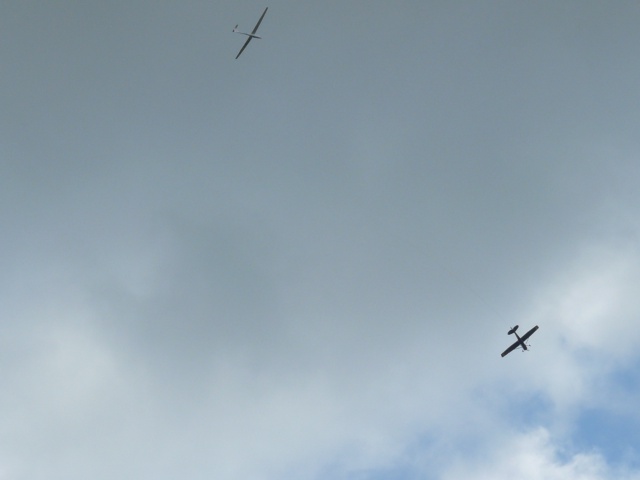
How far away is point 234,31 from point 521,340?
450ft

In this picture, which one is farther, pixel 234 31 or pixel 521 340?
pixel 234 31

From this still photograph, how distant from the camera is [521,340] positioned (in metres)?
143

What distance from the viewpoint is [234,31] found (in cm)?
16112

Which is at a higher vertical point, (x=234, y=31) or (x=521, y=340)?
(x=234, y=31)
